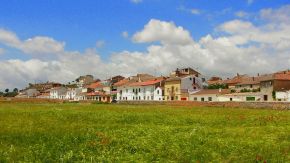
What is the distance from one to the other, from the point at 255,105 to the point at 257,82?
53465 mm

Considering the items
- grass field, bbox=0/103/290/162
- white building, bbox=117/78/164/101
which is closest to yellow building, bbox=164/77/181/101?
white building, bbox=117/78/164/101

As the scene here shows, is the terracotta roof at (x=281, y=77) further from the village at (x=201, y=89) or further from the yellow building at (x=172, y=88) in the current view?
the yellow building at (x=172, y=88)

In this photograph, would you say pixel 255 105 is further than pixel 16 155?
Yes

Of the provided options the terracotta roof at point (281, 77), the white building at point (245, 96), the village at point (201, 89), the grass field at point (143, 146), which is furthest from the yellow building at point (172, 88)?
the grass field at point (143, 146)

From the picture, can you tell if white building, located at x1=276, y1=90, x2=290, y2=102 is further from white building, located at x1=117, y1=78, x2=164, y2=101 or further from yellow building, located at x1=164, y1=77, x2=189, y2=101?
white building, located at x1=117, y1=78, x2=164, y2=101

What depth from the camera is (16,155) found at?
18156 millimetres

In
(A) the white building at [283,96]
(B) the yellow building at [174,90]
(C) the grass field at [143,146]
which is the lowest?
(C) the grass field at [143,146]

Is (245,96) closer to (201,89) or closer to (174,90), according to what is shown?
(201,89)

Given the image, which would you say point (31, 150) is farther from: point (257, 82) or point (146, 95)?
point (146, 95)

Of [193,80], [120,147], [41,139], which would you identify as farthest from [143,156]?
[193,80]

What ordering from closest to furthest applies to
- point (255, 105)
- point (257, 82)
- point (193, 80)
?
point (255, 105) → point (257, 82) → point (193, 80)

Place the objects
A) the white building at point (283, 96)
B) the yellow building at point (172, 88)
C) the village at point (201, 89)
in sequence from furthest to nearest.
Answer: the yellow building at point (172, 88)
the village at point (201, 89)
the white building at point (283, 96)

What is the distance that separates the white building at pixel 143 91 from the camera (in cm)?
16285

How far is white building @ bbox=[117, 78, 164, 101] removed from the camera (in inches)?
6411
